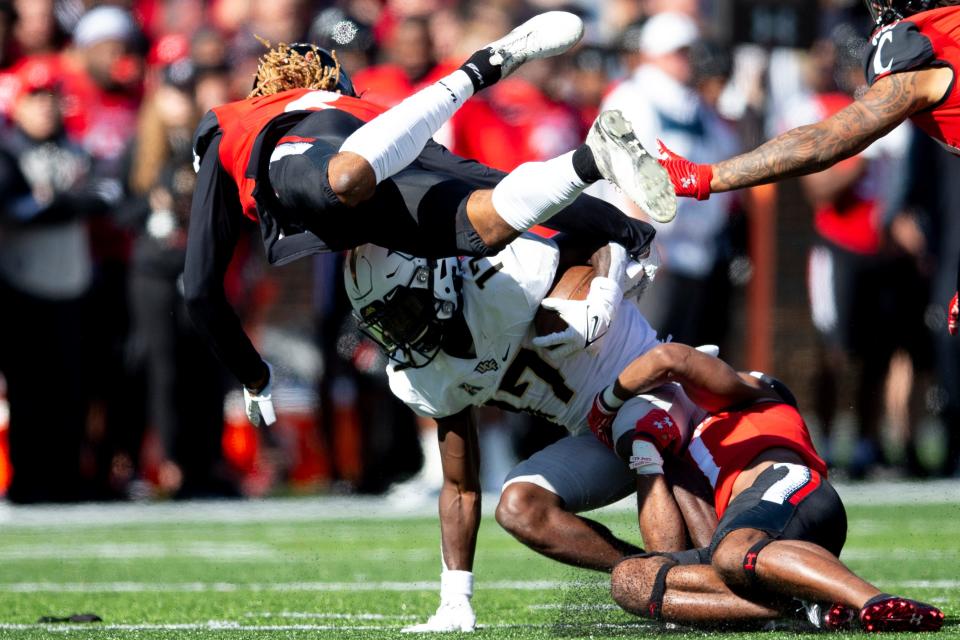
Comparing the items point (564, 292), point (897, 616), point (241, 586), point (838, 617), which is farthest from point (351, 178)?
point (241, 586)

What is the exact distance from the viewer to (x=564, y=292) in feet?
18.1

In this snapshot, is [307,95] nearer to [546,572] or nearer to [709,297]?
[546,572]

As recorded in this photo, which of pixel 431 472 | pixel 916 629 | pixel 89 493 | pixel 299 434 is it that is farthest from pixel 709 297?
pixel 916 629

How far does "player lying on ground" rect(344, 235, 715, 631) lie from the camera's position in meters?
5.38

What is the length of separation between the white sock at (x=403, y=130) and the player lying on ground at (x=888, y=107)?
2.46 feet

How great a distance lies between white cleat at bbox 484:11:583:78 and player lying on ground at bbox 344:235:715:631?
0.60 m

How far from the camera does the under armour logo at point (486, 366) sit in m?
5.51

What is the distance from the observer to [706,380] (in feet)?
17.1

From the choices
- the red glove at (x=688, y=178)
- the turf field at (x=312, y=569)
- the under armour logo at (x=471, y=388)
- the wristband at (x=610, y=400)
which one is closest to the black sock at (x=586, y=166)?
the red glove at (x=688, y=178)

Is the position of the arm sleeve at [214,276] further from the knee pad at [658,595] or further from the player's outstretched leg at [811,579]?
the player's outstretched leg at [811,579]

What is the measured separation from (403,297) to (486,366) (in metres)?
0.39

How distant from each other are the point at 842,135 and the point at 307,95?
182cm

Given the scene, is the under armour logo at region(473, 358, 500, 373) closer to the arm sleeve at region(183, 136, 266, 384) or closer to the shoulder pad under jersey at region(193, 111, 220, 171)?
the arm sleeve at region(183, 136, 266, 384)

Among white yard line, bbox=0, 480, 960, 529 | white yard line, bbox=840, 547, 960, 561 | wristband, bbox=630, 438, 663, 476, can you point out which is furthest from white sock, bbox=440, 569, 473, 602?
white yard line, bbox=0, 480, 960, 529
